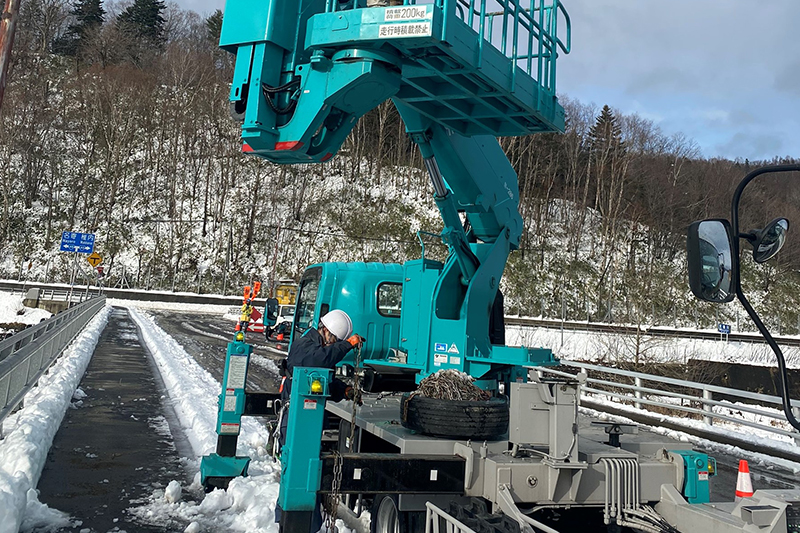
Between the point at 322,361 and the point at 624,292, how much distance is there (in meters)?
50.7

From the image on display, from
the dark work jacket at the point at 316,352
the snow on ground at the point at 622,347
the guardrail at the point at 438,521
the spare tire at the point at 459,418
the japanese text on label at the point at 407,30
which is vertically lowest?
the guardrail at the point at 438,521

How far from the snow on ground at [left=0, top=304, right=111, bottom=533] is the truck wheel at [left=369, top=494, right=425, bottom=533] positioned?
2.75 meters

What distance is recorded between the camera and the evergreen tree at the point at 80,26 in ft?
255

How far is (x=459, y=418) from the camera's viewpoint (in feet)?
14.2

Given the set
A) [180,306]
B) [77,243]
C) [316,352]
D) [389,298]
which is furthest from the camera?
[180,306]

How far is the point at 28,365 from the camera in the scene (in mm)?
8938

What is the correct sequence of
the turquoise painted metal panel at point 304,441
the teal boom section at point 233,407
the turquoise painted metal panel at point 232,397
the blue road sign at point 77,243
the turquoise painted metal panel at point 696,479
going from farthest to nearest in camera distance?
the blue road sign at point 77,243, the turquoise painted metal panel at point 232,397, the teal boom section at point 233,407, the turquoise painted metal panel at point 696,479, the turquoise painted metal panel at point 304,441

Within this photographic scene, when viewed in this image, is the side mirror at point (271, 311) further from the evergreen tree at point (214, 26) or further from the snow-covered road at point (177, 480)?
→ the evergreen tree at point (214, 26)

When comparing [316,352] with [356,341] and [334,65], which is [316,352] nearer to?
[356,341]

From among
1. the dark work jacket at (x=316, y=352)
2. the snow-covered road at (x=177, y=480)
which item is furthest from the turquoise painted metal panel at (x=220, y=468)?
the dark work jacket at (x=316, y=352)

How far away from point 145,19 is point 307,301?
85959mm

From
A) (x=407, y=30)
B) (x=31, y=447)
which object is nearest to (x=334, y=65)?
(x=407, y=30)

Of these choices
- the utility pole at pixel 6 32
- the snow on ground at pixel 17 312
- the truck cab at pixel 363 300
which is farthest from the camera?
the snow on ground at pixel 17 312

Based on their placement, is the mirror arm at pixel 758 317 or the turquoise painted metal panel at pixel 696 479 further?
A: the turquoise painted metal panel at pixel 696 479
